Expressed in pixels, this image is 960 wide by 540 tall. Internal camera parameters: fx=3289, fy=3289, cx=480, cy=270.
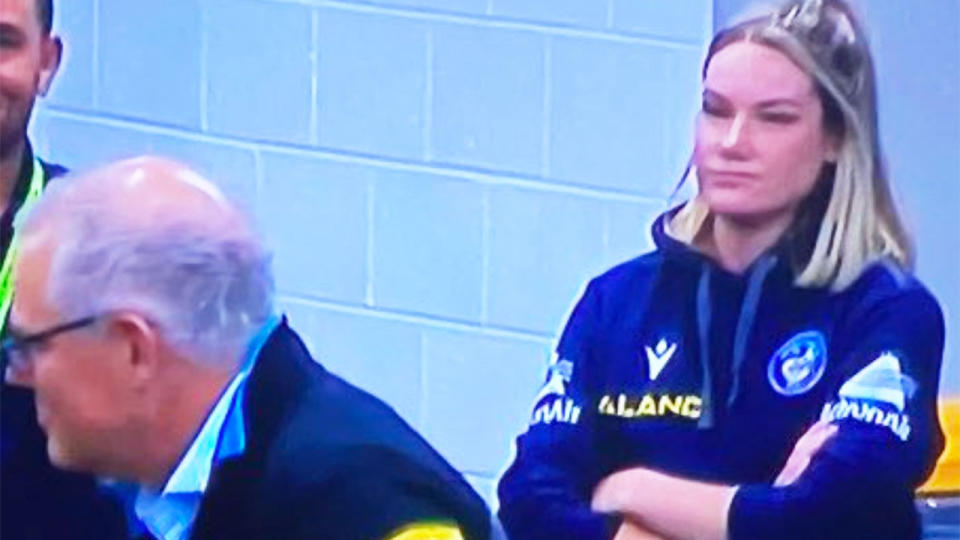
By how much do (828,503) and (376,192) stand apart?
6.76 feet

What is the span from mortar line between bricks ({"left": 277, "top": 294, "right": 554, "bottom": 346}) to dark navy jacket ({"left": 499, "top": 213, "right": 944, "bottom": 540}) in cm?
147

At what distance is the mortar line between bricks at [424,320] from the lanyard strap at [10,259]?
149cm

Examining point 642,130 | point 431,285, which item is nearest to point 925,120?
point 642,130

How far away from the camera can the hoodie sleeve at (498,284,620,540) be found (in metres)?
4.66

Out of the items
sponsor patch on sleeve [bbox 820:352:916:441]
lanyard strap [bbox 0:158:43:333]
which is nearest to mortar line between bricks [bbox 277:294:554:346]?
lanyard strap [bbox 0:158:43:333]

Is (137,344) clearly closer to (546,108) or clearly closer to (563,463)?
(563,463)

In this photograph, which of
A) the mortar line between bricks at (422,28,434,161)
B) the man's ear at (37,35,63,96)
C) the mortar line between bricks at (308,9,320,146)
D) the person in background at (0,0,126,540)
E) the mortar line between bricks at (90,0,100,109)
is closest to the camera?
the person in background at (0,0,126,540)

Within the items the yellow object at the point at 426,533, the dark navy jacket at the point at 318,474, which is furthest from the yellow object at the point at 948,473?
the yellow object at the point at 426,533

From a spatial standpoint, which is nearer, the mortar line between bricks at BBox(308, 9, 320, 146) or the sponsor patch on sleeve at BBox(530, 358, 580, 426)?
the sponsor patch on sleeve at BBox(530, 358, 580, 426)

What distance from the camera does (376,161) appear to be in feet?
21.0

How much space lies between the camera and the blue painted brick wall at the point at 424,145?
6145 mm

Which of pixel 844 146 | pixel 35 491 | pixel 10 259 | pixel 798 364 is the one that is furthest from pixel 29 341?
pixel 844 146

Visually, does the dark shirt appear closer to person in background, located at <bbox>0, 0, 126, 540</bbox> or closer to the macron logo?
person in background, located at <bbox>0, 0, 126, 540</bbox>

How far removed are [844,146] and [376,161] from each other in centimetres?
187
